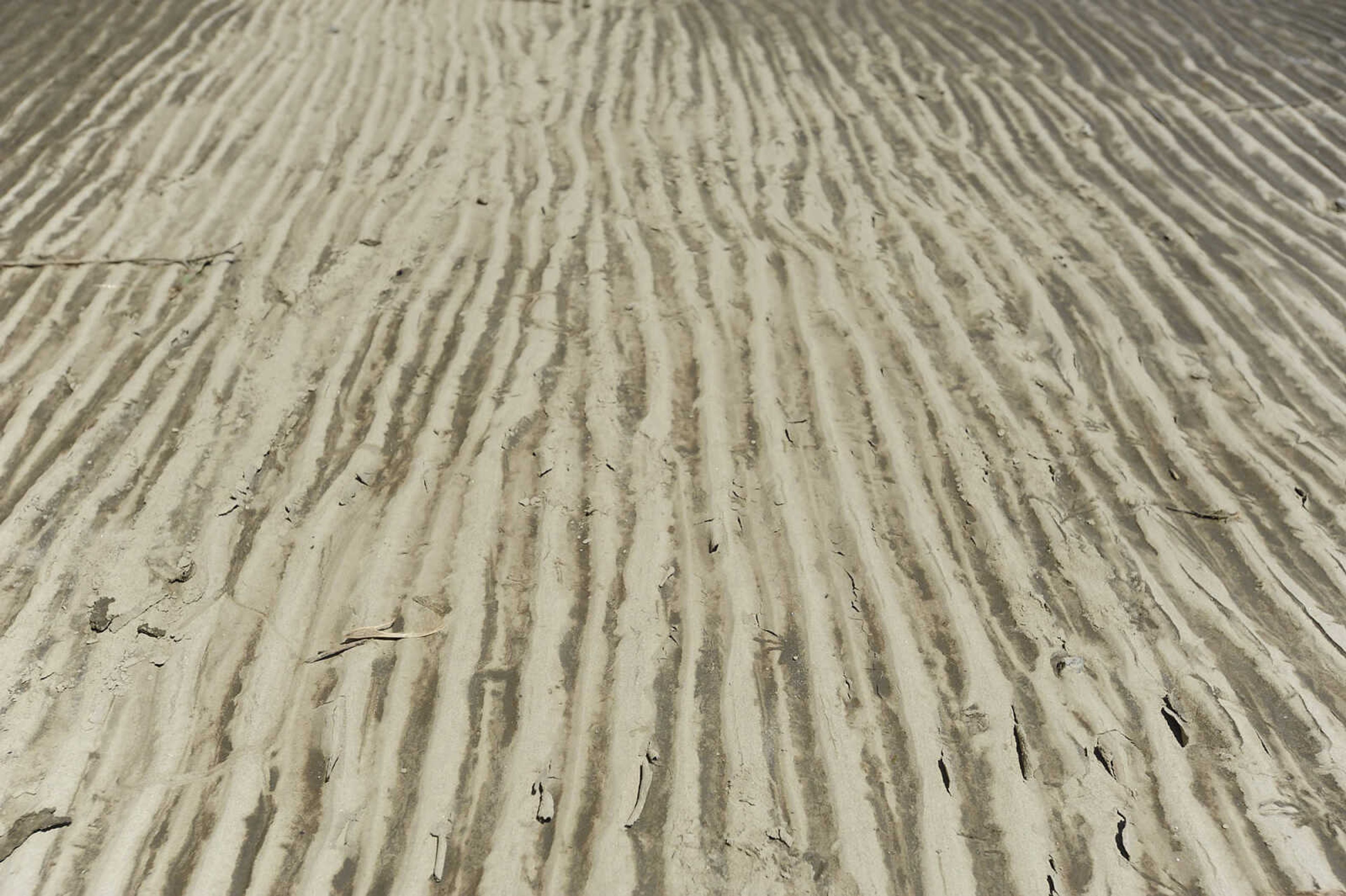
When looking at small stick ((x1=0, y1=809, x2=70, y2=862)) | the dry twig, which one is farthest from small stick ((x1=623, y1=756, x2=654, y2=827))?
small stick ((x1=0, y1=809, x2=70, y2=862))

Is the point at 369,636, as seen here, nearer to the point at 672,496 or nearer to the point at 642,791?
the point at 642,791

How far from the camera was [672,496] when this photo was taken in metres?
2.86

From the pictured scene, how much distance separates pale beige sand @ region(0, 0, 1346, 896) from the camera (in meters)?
2.10

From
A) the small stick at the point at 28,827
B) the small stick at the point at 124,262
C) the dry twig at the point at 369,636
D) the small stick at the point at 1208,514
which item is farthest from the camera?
the small stick at the point at 124,262

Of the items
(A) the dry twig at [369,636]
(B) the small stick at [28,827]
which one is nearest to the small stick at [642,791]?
(A) the dry twig at [369,636]

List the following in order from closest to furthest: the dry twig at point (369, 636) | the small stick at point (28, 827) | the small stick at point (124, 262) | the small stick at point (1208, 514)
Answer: the small stick at point (28, 827) < the dry twig at point (369, 636) < the small stick at point (1208, 514) < the small stick at point (124, 262)

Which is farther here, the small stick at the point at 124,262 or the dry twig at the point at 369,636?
the small stick at the point at 124,262

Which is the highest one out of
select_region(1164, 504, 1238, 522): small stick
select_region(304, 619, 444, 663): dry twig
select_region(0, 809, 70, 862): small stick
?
select_region(1164, 504, 1238, 522): small stick

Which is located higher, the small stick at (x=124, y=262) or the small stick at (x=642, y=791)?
the small stick at (x=124, y=262)

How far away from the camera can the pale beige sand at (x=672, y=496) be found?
6.88 feet

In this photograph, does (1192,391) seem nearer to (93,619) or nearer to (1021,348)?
(1021,348)

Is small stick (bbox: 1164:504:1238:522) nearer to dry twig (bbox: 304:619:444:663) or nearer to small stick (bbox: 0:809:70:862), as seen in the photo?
dry twig (bbox: 304:619:444:663)

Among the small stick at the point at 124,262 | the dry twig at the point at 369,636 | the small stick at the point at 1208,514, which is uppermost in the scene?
the small stick at the point at 1208,514

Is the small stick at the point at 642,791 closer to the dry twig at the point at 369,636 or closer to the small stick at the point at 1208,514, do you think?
the dry twig at the point at 369,636
